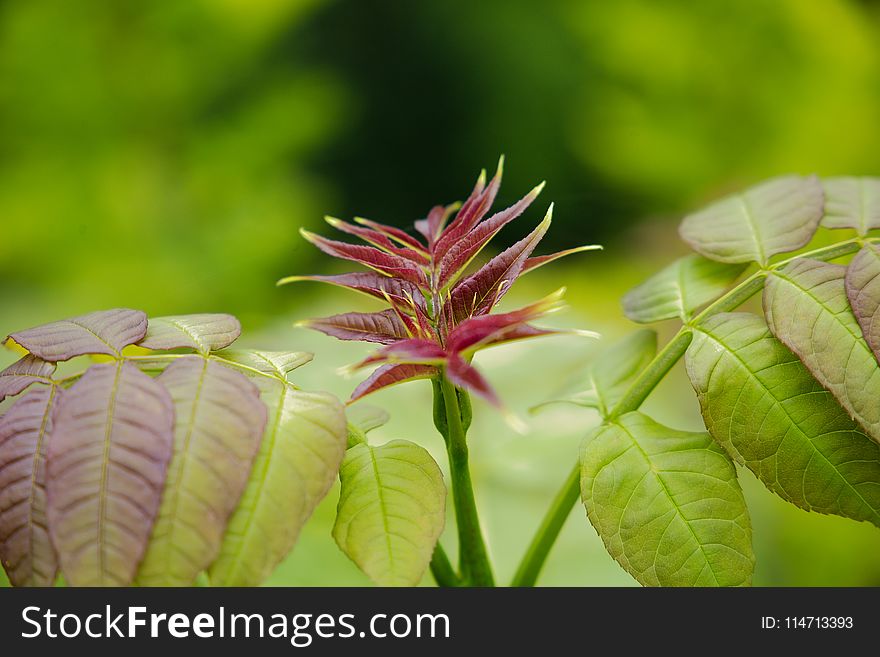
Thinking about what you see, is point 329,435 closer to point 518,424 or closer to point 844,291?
point 518,424

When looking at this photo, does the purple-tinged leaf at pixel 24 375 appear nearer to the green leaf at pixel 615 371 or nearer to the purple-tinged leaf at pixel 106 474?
the purple-tinged leaf at pixel 106 474

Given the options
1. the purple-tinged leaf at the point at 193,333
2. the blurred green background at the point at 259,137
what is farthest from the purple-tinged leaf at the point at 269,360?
the blurred green background at the point at 259,137

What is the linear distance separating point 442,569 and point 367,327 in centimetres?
18

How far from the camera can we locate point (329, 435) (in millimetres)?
395

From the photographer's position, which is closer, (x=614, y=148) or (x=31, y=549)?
(x=31, y=549)

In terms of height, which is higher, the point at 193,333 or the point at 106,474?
the point at 193,333

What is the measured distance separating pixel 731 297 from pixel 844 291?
7 cm

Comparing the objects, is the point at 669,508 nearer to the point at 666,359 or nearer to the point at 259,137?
the point at 666,359

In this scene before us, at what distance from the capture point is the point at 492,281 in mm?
430

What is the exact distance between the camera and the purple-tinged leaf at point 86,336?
44cm

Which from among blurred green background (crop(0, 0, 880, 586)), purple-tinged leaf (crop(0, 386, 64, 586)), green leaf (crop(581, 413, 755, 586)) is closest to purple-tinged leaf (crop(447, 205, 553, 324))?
green leaf (crop(581, 413, 755, 586))

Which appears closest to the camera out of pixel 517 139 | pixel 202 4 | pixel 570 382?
pixel 570 382

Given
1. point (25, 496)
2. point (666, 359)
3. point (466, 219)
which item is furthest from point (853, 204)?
point (25, 496)
